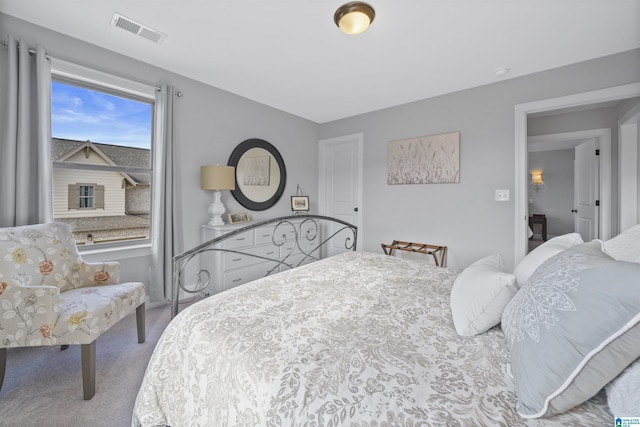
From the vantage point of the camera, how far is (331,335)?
938 mm

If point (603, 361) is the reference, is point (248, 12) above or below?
above

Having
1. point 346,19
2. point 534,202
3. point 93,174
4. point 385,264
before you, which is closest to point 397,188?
point 385,264

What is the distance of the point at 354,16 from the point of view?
178cm

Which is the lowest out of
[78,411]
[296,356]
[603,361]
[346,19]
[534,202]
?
[78,411]

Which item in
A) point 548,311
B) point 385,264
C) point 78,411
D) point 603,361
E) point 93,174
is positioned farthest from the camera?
point 93,174

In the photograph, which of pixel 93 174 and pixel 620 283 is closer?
pixel 620 283

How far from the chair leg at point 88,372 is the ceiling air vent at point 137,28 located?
2294 millimetres

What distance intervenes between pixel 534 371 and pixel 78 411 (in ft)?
6.84

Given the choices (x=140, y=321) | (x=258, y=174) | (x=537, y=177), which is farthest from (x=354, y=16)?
(x=537, y=177)

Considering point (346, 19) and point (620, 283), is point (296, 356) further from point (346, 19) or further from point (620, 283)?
point (346, 19)

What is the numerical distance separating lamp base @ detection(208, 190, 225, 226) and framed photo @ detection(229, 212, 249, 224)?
142mm

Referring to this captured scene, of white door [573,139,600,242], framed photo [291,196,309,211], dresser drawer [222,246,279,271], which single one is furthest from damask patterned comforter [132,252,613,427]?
white door [573,139,600,242]

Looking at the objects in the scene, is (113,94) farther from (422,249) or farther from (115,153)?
(422,249)

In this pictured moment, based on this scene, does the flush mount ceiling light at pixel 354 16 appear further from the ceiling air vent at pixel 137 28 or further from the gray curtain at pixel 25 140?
the gray curtain at pixel 25 140
